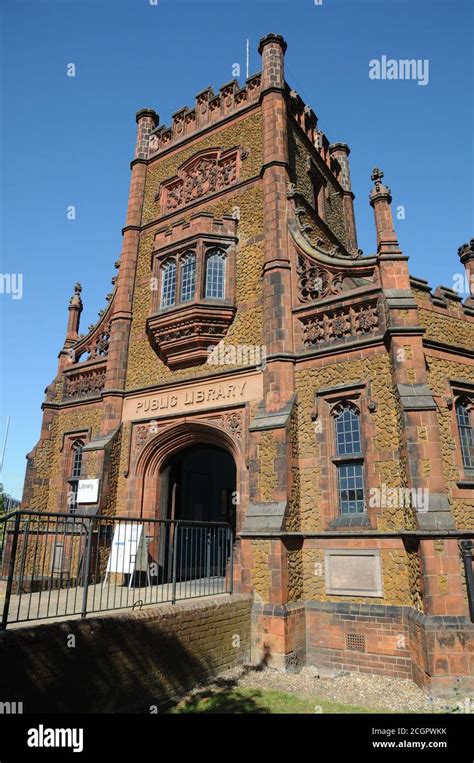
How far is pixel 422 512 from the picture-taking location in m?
8.50

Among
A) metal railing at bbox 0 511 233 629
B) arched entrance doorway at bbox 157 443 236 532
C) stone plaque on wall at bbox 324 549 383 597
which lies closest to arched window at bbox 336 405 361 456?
stone plaque on wall at bbox 324 549 383 597

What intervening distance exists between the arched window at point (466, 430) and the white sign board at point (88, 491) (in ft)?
30.5

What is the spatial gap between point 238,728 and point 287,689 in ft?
7.42

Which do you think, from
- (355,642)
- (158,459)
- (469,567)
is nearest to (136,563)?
(158,459)

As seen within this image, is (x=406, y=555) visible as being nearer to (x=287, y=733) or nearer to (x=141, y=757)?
(x=287, y=733)

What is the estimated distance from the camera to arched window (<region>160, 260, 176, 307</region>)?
14289 millimetres

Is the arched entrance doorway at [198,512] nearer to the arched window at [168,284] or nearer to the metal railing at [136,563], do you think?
the metal railing at [136,563]

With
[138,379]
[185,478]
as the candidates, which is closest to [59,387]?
[138,379]

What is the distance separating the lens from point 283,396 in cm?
1117

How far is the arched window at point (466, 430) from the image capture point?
33.7ft

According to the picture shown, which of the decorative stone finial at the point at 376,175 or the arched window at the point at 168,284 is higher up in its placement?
the decorative stone finial at the point at 376,175

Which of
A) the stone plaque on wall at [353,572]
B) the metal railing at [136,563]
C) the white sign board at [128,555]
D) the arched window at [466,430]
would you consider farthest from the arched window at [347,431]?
the white sign board at [128,555]

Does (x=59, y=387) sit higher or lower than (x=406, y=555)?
higher

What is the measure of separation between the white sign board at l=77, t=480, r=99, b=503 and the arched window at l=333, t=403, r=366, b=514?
22.0 ft
